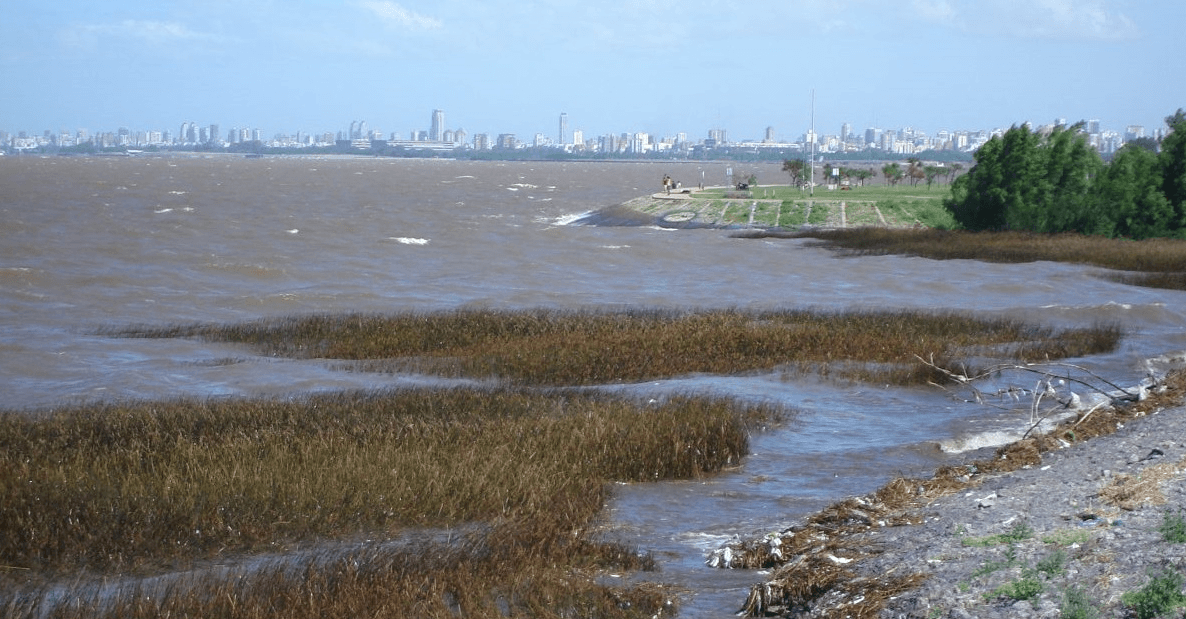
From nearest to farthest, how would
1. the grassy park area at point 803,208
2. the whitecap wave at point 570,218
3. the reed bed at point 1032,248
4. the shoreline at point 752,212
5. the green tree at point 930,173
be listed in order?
the reed bed at point 1032,248 → the grassy park area at point 803,208 → the shoreline at point 752,212 → the whitecap wave at point 570,218 → the green tree at point 930,173

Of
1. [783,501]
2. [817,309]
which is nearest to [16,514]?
[783,501]

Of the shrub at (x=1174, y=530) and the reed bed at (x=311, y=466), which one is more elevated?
the shrub at (x=1174, y=530)

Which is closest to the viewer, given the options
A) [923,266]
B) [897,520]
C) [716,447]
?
[897,520]

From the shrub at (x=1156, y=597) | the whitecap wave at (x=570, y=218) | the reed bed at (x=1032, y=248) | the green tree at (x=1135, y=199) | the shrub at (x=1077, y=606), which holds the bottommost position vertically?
the whitecap wave at (x=570, y=218)

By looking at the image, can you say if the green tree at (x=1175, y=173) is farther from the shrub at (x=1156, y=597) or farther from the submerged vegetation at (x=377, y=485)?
the shrub at (x=1156, y=597)

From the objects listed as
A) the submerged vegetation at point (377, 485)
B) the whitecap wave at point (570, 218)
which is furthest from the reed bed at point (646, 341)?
the whitecap wave at point (570, 218)

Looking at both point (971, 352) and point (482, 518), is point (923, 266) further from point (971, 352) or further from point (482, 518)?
point (482, 518)

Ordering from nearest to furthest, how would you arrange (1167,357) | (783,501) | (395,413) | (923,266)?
1. (783,501)
2. (395,413)
3. (1167,357)
4. (923,266)
